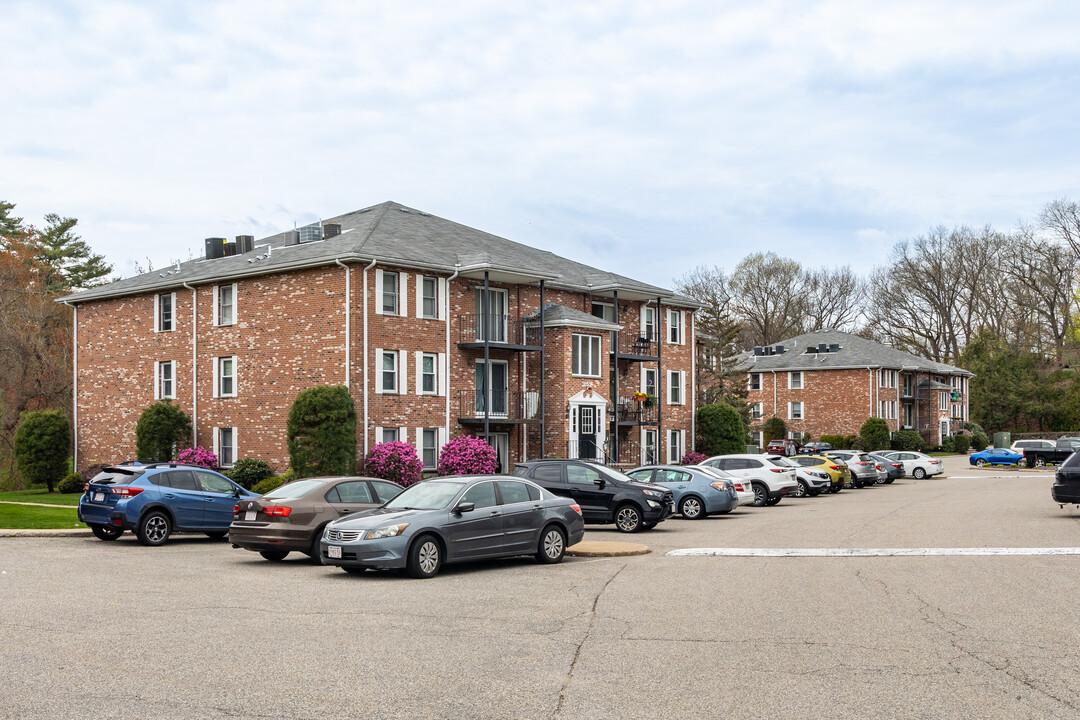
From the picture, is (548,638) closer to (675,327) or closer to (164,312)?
(164,312)

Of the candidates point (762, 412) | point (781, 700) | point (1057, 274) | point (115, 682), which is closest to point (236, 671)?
point (115, 682)

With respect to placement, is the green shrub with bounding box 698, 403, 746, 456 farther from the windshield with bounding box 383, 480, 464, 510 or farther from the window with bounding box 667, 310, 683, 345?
the windshield with bounding box 383, 480, 464, 510

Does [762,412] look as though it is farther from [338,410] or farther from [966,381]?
[338,410]

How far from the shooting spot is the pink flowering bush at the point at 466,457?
33.0 m

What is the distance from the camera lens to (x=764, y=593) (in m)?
13.0

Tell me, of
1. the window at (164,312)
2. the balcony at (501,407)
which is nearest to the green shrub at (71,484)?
the window at (164,312)

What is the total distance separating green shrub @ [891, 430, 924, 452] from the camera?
71.8 m

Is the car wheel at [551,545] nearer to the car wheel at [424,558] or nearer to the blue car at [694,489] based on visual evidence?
the car wheel at [424,558]

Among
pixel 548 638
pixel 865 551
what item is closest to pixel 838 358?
pixel 865 551

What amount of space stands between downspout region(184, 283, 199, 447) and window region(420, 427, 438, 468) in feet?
28.9

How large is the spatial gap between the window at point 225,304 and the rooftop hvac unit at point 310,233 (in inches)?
122

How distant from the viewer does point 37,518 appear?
81.4 feet

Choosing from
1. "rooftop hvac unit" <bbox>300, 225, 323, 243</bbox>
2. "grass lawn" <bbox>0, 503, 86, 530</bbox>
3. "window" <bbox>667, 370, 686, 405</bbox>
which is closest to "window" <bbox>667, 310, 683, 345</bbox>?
"window" <bbox>667, 370, 686, 405</bbox>

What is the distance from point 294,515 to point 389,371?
693 inches
